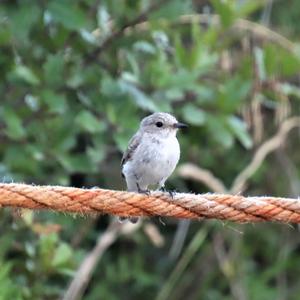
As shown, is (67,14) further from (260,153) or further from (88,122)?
(260,153)

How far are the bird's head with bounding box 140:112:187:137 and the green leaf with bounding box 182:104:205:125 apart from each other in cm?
76

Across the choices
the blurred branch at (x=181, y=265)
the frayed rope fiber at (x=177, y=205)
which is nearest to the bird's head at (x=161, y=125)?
the blurred branch at (x=181, y=265)

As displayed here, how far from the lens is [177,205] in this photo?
145 inches

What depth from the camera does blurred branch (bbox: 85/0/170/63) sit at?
641 centimetres

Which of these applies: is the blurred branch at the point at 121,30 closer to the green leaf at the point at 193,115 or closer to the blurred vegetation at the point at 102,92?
the blurred vegetation at the point at 102,92

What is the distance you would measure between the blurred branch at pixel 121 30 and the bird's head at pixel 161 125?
792mm

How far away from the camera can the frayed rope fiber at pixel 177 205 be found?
3.57 m

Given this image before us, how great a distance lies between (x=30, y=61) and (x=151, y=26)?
76 cm

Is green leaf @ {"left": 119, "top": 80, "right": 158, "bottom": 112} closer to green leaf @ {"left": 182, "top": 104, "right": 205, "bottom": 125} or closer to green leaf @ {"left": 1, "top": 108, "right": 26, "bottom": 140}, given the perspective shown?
green leaf @ {"left": 182, "top": 104, "right": 205, "bottom": 125}

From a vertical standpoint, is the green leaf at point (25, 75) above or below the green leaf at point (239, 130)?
above

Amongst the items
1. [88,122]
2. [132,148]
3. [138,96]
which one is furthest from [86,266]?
[138,96]

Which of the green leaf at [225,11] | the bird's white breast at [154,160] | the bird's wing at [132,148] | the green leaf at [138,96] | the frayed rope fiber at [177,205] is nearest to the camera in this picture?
the frayed rope fiber at [177,205]

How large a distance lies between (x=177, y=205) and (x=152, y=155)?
175cm

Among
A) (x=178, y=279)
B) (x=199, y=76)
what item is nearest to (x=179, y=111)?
(x=199, y=76)
